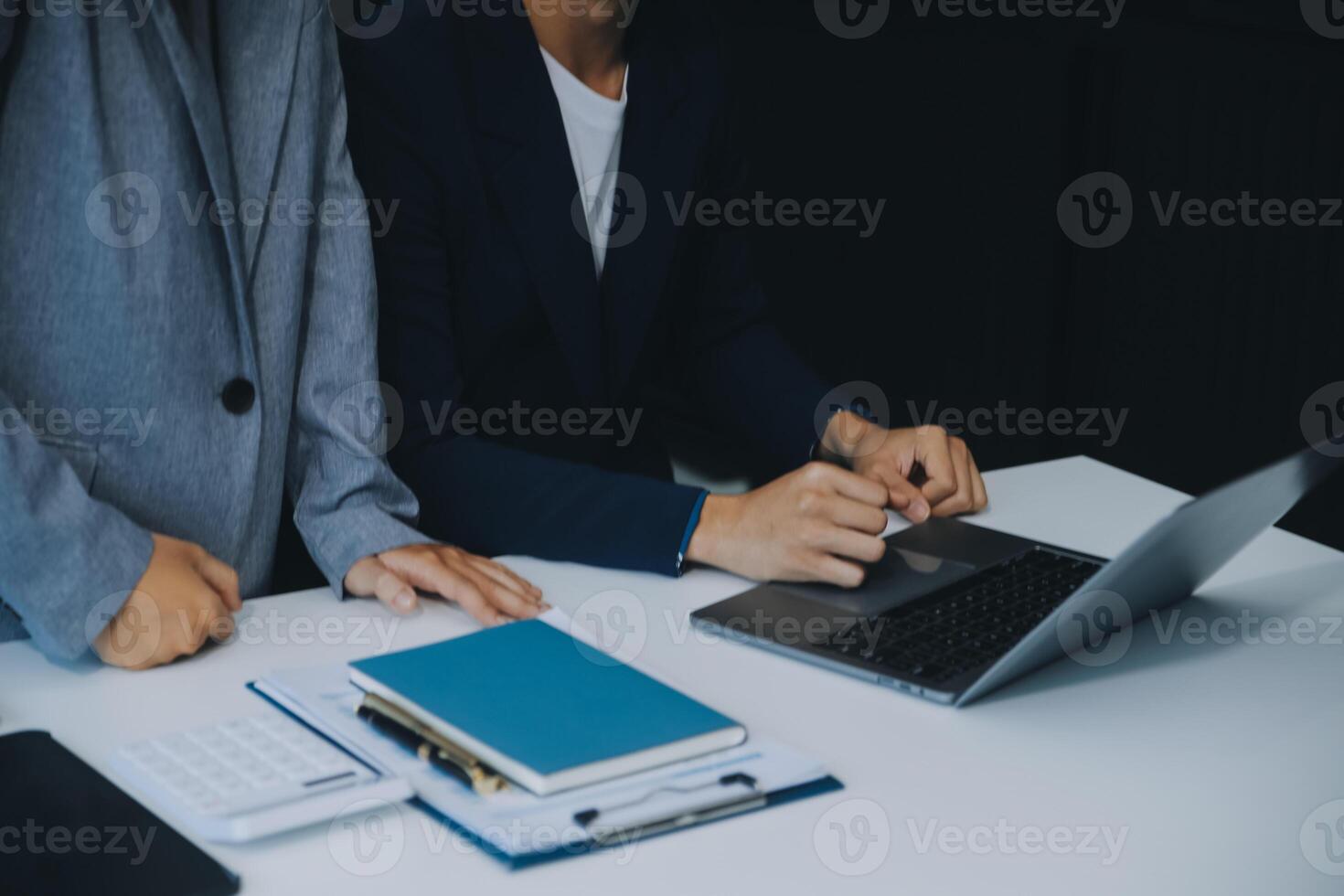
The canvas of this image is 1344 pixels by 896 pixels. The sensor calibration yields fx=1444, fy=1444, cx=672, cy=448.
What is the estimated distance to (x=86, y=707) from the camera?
959 millimetres

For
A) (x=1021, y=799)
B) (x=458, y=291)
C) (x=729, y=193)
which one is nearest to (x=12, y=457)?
(x=458, y=291)

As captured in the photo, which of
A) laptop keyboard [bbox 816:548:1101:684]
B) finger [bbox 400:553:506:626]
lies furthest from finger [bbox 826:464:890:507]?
finger [bbox 400:553:506:626]

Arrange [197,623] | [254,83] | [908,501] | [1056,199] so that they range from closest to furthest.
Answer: [197,623] < [254,83] < [908,501] < [1056,199]

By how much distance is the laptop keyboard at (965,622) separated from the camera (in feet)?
3.43

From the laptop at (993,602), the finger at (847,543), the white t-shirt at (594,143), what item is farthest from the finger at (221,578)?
the white t-shirt at (594,143)

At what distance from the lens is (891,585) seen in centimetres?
120

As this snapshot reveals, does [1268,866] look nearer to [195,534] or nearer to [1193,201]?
[195,534]

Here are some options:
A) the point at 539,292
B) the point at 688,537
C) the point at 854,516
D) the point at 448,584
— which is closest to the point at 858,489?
the point at 854,516

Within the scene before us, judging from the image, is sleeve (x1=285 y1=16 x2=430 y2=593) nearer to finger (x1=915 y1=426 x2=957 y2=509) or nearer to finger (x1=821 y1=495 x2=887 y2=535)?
finger (x1=821 y1=495 x2=887 y2=535)

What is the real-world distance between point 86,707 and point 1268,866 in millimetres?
743

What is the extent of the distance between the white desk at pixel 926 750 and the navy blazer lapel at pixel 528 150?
41 cm

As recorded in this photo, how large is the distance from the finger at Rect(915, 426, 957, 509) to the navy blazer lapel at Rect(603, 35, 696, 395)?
357mm

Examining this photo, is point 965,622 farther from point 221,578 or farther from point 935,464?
point 221,578

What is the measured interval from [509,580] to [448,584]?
59 mm
